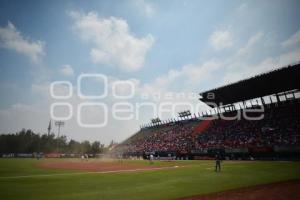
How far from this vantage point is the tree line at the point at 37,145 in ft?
400

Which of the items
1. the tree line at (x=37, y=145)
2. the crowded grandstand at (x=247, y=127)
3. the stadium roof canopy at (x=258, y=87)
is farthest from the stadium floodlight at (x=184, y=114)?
the tree line at (x=37, y=145)

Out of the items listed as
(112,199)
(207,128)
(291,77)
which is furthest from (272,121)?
(112,199)

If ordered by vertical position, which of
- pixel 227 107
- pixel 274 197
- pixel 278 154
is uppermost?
pixel 227 107

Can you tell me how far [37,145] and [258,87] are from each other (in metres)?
115

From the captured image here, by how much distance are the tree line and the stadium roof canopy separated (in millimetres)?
82827

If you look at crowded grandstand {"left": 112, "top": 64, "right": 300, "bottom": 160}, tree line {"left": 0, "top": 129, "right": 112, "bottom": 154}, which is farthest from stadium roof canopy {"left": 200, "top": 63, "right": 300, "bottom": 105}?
tree line {"left": 0, "top": 129, "right": 112, "bottom": 154}

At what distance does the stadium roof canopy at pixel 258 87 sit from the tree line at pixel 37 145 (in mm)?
82827

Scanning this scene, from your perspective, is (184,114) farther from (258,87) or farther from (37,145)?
(37,145)

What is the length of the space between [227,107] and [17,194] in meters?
54.1

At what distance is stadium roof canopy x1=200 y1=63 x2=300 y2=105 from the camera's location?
42281 mm

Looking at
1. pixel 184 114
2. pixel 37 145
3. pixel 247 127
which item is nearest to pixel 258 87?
pixel 247 127

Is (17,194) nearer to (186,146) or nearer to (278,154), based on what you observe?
(278,154)

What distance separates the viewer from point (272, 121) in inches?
1945

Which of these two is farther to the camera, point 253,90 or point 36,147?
point 36,147
